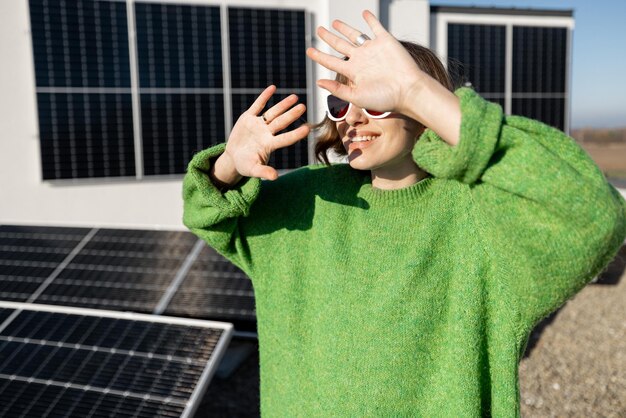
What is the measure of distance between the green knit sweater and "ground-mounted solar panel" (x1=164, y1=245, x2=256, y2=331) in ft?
8.73

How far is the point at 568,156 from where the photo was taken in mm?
1195

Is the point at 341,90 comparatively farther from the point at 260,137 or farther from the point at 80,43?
the point at 80,43

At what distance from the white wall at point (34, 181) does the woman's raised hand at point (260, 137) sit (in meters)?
5.54

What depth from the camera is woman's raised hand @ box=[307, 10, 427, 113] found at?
1.20 metres

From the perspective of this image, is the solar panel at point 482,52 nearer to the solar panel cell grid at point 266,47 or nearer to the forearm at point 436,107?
the solar panel cell grid at point 266,47

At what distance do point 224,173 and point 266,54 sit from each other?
672 centimetres

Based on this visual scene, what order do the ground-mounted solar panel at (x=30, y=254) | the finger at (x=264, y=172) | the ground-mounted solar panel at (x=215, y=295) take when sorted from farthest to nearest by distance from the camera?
the ground-mounted solar panel at (x=30, y=254), the ground-mounted solar panel at (x=215, y=295), the finger at (x=264, y=172)

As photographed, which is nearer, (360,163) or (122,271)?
(360,163)

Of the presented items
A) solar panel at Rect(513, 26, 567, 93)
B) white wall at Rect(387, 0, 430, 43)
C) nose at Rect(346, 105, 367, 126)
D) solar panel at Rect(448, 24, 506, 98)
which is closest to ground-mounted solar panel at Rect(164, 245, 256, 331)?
nose at Rect(346, 105, 367, 126)

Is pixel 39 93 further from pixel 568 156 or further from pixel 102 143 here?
pixel 568 156

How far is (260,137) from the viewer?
55.8 inches

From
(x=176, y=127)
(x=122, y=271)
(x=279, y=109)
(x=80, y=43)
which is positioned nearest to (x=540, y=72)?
(x=176, y=127)

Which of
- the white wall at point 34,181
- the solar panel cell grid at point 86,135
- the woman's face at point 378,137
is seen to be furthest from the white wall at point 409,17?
the woman's face at point 378,137

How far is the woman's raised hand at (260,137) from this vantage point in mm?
1367
